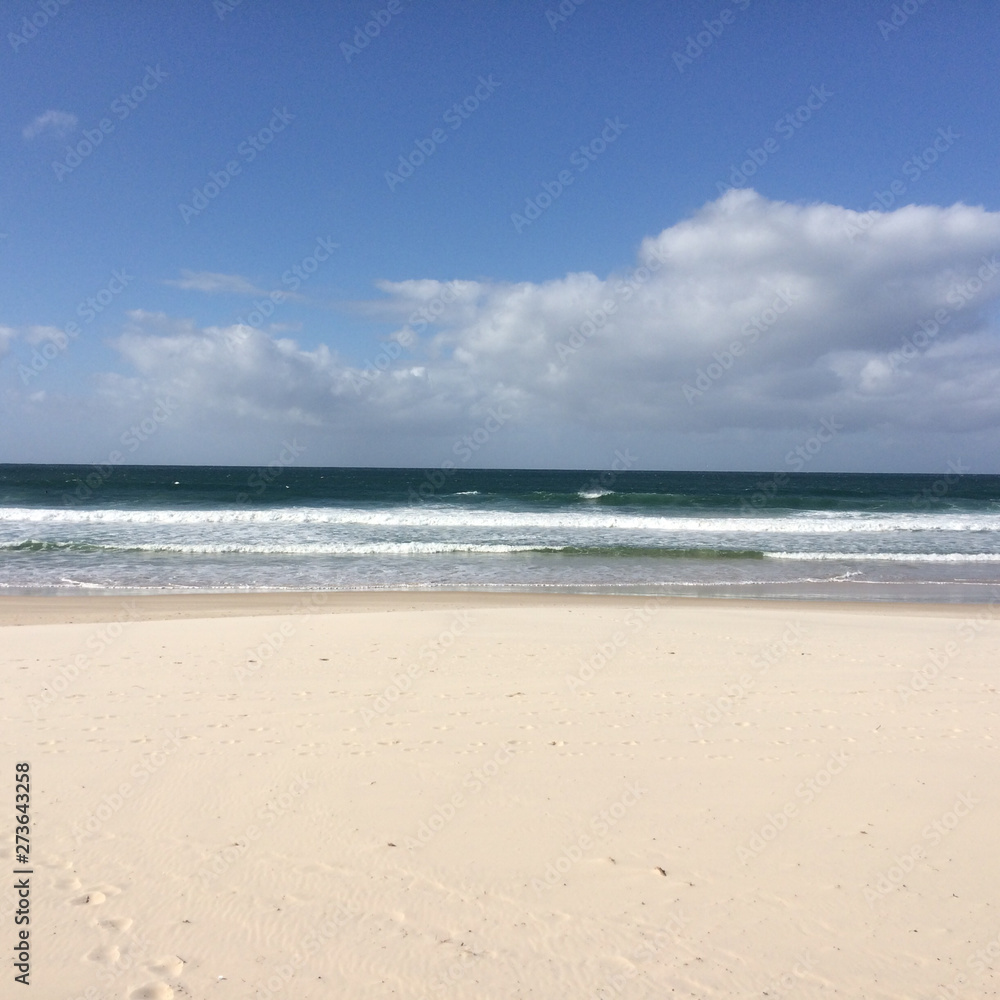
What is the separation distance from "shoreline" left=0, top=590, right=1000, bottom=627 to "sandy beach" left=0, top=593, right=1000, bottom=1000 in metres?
2.87

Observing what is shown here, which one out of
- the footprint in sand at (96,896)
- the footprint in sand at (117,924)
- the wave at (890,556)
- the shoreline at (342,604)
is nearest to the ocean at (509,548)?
the wave at (890,556)

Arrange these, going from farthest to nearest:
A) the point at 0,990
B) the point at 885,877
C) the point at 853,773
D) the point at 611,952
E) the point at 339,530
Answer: the point at 339,530
the point at 853,773
the point at 885,877
the point at 611,952
the point at 0,990

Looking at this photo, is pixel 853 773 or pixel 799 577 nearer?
pixel 853 773

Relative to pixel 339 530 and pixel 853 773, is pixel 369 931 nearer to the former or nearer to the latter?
pixel 853 773

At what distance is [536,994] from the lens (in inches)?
117

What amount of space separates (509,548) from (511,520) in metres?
7.11

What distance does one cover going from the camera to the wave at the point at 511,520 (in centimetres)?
2558

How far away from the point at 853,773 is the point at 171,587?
12.9 m

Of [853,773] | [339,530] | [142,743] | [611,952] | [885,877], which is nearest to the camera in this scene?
[611,952]

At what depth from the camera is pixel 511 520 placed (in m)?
27.6

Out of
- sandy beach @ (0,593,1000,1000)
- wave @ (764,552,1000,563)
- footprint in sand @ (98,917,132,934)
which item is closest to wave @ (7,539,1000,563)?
wave @ (764,552,1000,563)

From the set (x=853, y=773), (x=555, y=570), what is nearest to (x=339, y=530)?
(x=555, y=570)

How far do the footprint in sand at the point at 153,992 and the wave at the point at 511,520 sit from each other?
73.6 ft

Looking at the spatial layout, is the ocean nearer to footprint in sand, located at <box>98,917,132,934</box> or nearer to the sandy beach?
the sandy beach
